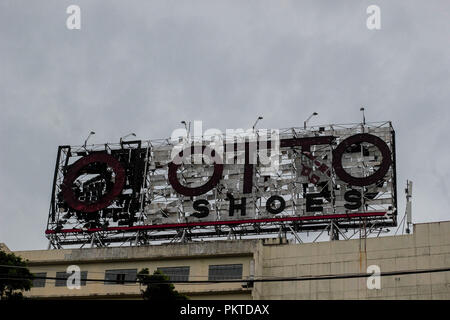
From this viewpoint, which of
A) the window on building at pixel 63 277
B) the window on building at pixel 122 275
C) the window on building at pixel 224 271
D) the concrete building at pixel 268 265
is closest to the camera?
the concrete building at pixel 268 265

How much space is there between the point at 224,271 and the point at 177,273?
3.51 m

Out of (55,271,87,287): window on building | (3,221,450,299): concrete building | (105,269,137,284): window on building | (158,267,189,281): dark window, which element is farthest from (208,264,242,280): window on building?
(55,271,87,287): window on building

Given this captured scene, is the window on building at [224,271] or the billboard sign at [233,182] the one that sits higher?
the billboard sign at [233,182]

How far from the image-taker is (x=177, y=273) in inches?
2719

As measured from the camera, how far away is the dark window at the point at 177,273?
68625 mm

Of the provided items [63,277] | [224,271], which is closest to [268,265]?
[224,271]

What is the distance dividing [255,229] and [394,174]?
1108 cm

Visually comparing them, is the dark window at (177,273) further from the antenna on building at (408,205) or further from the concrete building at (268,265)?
the antenna on building at (408,205)

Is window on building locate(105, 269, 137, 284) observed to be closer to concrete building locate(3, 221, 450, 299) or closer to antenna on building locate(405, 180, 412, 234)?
concrete building locate(3, 221, 450, 299)

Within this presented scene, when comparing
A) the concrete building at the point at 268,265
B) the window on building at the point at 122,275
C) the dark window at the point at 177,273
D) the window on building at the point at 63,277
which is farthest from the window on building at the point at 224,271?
the window on building at the point at 63,277
